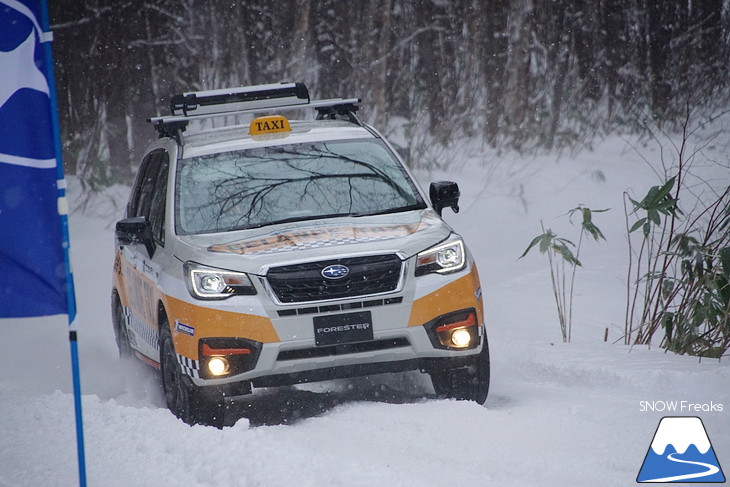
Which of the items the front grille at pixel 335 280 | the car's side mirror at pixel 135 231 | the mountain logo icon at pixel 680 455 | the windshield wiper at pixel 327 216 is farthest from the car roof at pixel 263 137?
the mountain logo icon at pixel 680 455

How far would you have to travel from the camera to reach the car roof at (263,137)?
6.96m

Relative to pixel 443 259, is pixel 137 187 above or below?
below

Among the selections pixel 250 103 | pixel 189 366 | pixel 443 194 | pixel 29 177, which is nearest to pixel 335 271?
pixel 189 366

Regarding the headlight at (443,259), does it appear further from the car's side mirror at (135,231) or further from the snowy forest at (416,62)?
the snowy forest at (416,62)

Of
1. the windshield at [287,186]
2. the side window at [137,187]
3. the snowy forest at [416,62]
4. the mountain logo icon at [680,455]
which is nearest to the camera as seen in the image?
the mountain logo icon at [680,455]

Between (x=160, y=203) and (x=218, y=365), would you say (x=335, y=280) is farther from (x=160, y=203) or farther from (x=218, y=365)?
(x=160, y=203)

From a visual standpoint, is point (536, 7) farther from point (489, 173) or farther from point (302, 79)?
point (489, 173)

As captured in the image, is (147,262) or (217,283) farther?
(147,262)

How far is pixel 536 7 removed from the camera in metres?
22.8

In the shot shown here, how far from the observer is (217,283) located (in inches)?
226

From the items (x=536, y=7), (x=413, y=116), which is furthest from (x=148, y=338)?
(x=536, y=7)

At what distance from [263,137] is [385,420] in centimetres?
244

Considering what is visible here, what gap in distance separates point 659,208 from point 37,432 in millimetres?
4950

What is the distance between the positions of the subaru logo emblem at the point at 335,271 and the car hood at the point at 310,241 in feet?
0.22
